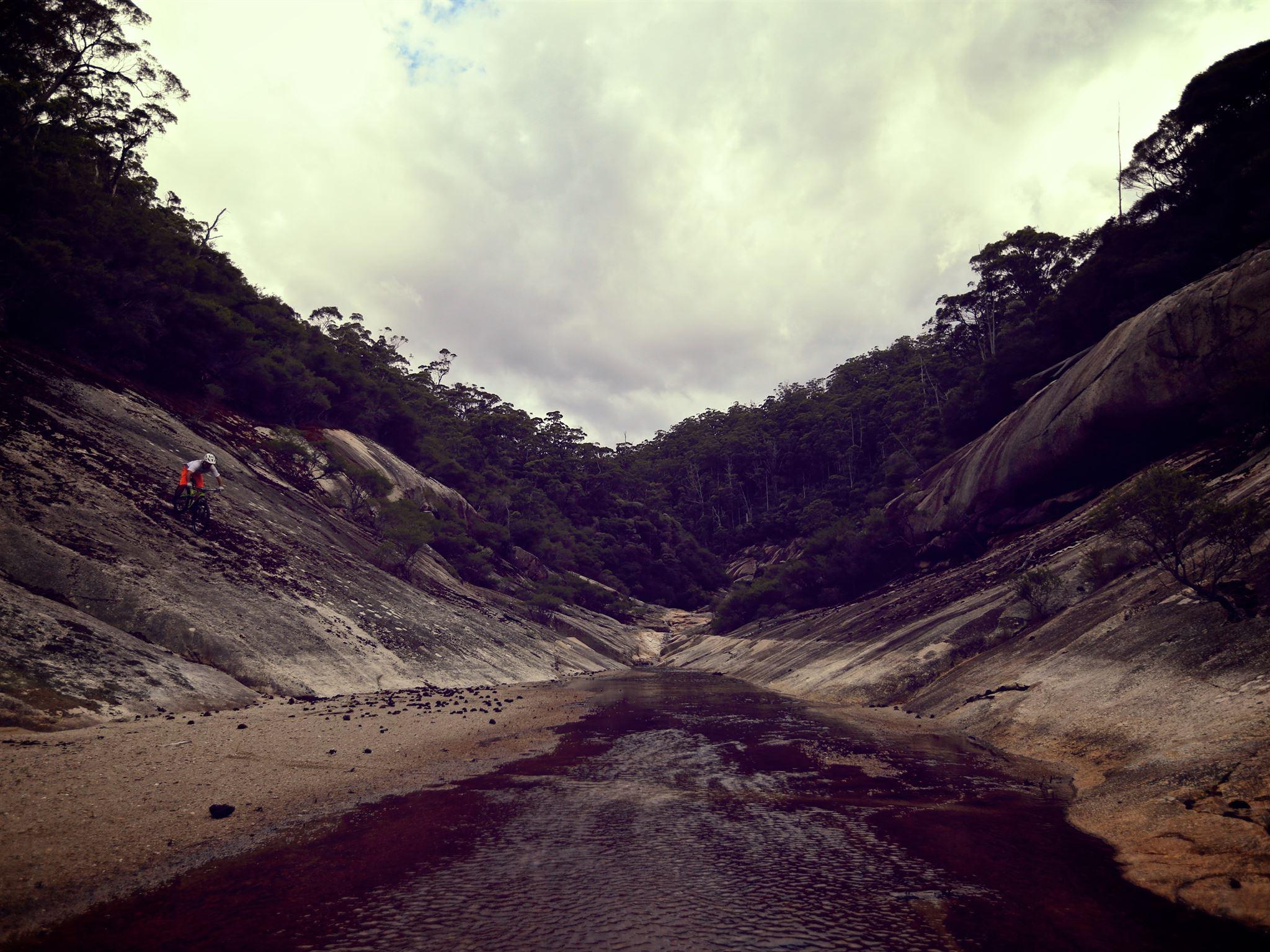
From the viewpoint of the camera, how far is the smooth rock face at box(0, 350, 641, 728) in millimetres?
14633

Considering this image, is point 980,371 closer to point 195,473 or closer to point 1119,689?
point 1119,689

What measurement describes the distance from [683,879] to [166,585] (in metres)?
21.8

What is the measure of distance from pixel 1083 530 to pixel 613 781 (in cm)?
2954

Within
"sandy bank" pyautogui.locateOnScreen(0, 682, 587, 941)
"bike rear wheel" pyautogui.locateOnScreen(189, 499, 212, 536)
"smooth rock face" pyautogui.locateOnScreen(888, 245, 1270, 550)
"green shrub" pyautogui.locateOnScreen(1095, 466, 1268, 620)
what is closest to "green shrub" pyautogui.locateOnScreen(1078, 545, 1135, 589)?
"green shrub" pyautogui.locateOnScreen(1095, 466, 1268, 620)

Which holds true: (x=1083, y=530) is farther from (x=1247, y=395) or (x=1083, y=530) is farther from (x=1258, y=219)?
(x=1258, y=219)

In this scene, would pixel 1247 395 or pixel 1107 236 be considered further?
pixel 1107 236

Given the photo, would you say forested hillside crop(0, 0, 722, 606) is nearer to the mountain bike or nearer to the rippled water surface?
the mountain bike

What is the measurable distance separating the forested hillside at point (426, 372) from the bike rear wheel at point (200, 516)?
52.3 ft

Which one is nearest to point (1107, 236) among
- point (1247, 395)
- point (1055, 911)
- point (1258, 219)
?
point (1258, 219)

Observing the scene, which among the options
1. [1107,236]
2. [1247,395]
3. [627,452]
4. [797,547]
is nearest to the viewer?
[1247,395]

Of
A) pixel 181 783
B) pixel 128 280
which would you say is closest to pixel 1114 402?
pixel 181 783

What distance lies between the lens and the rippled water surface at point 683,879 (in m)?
6.21

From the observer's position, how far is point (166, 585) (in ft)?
67.9

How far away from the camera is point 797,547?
4109 inches
